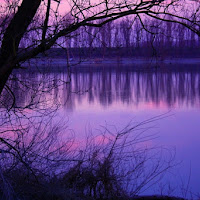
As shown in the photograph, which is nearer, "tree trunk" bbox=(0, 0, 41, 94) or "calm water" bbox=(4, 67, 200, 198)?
"tree trunk" bbox=(0, 0, 41, 94)

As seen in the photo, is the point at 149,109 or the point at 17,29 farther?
the point at 149,109

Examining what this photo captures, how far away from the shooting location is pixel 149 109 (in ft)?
28.0

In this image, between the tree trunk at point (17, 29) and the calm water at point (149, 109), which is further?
the calm water at point (149, 109)

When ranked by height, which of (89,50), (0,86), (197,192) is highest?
(89,50)

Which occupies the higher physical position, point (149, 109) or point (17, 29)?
point (17, 29)

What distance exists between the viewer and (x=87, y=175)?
3.46m

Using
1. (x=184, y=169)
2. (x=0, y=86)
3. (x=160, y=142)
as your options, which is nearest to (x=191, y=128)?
(x=160, y=142)

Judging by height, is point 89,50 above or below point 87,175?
above

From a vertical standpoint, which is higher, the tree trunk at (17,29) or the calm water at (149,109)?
the tree trunk at (17,29)

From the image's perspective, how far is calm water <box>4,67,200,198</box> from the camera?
4223 millimetres

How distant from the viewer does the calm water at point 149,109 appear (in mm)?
4223

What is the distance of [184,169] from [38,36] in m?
2.53

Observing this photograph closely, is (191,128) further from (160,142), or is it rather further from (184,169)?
(184,169)

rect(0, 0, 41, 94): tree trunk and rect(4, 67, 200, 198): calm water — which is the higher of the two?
rect(0, 0, 41, 94): tree trunk
